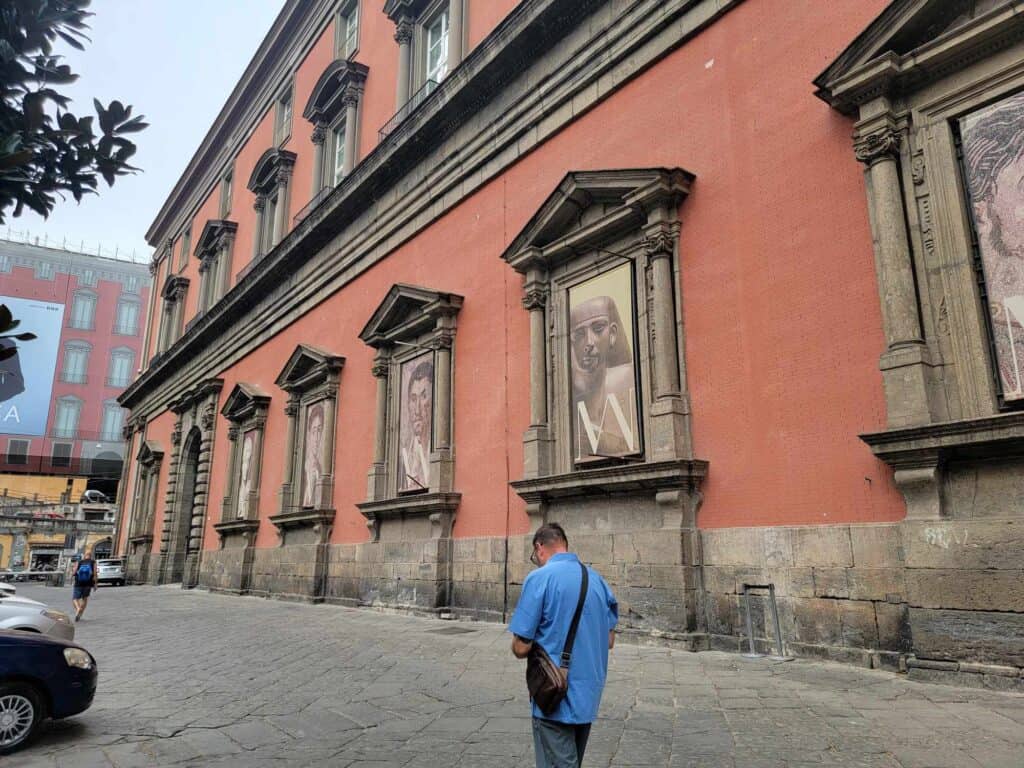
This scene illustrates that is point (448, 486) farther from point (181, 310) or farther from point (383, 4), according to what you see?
point (181, 310)

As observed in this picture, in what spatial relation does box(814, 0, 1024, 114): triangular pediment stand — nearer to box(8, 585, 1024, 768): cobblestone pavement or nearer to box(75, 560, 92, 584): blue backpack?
box(8, 585, 1024, 768): cobblestone pavement

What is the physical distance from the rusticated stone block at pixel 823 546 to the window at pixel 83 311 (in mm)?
55169

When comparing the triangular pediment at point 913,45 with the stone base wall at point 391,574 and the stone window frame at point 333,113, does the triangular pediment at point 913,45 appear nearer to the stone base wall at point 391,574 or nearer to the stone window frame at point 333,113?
the stone base wall at point 391,574

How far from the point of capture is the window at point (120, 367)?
170 ft

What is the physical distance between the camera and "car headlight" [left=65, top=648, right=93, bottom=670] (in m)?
5.01

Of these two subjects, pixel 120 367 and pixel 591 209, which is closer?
pixel 591 209

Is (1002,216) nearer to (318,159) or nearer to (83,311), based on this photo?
(318,159)

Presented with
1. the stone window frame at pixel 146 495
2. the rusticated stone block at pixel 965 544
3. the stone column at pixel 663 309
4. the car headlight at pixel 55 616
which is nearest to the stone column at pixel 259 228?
the stone window frame at pixel 146 495

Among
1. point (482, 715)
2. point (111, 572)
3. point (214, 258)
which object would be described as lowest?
point (482, 715)

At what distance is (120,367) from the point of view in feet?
172

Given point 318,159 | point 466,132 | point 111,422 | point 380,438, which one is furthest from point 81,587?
point 111,422

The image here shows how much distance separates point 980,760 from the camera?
12.4 feet

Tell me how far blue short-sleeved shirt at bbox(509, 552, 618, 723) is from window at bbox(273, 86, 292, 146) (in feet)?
69.8

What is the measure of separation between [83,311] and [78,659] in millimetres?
54210
